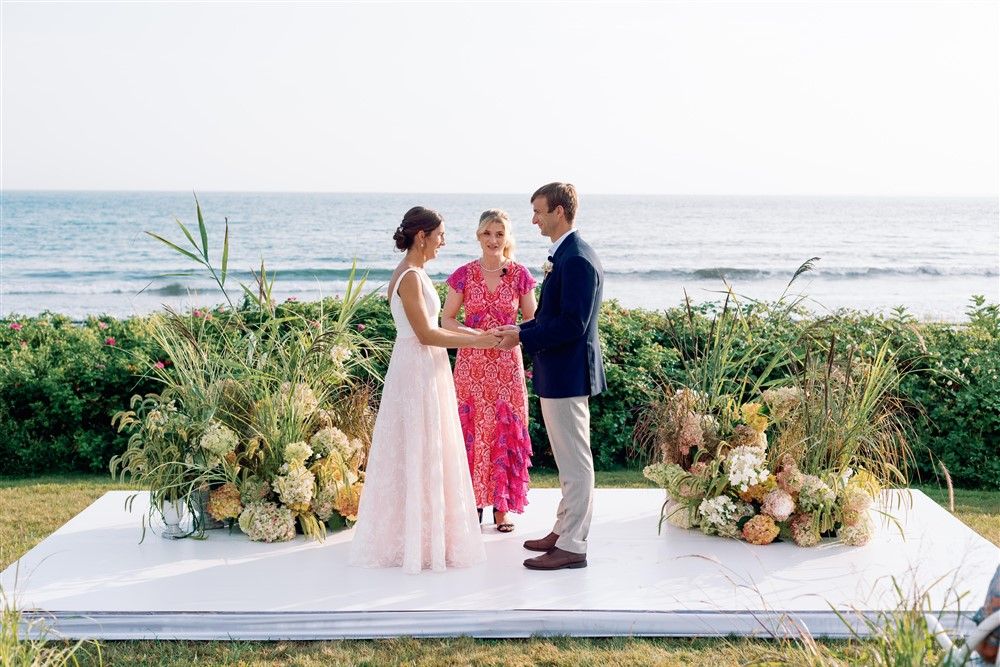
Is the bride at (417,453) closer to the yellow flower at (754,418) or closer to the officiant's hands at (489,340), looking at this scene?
the officiant's hands at (489,340)

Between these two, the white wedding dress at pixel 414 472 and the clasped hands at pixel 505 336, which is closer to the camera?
the white wedding dress at pixel 414 472

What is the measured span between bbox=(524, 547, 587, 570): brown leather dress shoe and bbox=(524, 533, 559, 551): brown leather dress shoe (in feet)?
0.76

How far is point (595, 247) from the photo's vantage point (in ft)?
122

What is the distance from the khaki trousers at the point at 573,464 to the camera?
4.97 metres

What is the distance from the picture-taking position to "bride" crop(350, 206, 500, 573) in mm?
5016

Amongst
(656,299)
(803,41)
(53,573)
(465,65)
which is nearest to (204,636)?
(53,573)

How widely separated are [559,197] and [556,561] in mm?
1901

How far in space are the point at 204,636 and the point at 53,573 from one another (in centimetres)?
116

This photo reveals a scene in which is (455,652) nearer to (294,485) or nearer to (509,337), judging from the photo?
(294,485)

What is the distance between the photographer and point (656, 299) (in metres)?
27.8

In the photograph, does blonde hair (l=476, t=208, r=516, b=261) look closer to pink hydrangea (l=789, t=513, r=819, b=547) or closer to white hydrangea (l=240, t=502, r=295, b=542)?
white hydrangea (l=240, t=502, r=295, b=542)

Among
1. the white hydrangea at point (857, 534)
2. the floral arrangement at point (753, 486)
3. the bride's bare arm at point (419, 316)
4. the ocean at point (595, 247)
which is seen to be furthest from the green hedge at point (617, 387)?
the ocean at point (595, 247)

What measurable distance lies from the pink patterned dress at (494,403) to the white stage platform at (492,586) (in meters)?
0.29

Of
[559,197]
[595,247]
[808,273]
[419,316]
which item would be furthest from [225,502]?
[595,247]
